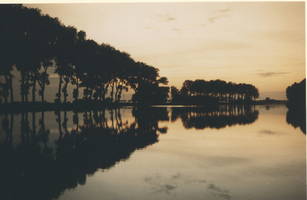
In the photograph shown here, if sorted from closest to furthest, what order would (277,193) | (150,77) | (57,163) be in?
1. (277,193)
2. (57,163)
3. (150,77)

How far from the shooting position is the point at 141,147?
37.9ft

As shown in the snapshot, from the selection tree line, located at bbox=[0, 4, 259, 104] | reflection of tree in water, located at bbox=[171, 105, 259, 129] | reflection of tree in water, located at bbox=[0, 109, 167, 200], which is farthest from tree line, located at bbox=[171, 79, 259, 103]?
reflection of tree in water, located at bbox=[0, 109, 167, 200]

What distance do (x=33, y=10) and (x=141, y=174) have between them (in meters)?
39.0

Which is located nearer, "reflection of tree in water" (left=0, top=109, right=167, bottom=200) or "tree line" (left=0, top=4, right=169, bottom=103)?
"reflection of tree in water" (left=0, top=109, right=167, bottom=200)

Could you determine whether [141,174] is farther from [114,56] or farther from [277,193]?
[114,56]

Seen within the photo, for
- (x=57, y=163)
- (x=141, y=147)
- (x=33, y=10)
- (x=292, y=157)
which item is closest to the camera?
(x=57, y=163)

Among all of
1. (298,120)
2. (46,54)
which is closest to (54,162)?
(298,120)

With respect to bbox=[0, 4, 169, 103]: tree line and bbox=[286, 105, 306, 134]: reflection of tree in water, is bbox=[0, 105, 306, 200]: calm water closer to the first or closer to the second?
bbox=[286, 105, 306, 134]: reflection of tree in water

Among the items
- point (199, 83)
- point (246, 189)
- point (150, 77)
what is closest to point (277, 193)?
point (246, 189)

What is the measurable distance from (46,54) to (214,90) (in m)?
129

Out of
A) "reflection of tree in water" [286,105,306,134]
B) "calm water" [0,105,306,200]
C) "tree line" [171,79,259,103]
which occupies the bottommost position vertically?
"reflection of tree in water" [286,105,306,134]

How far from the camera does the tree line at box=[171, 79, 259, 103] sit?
143 meters

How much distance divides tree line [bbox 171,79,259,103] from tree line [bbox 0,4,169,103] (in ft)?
197

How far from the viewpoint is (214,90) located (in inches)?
6156
